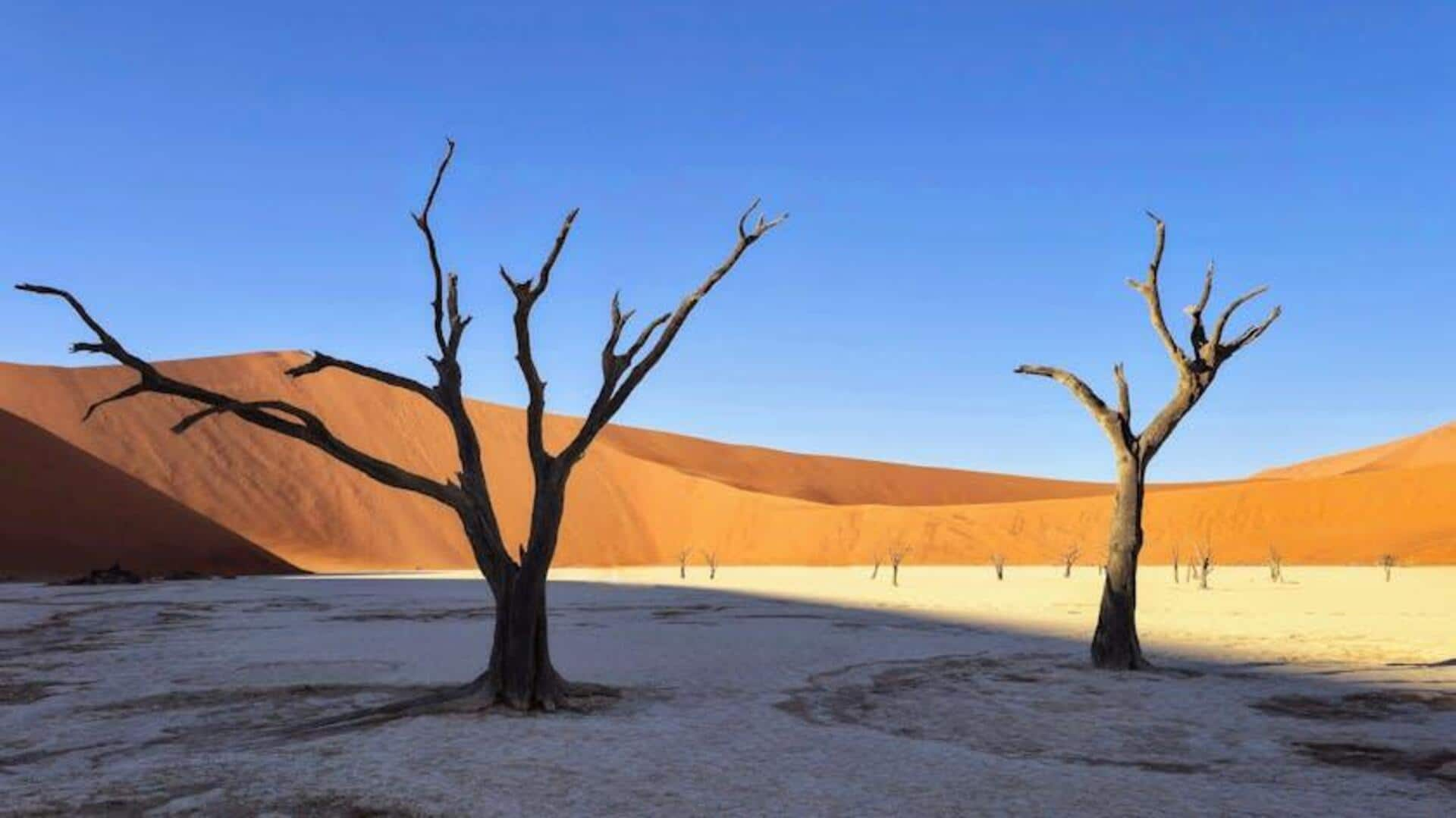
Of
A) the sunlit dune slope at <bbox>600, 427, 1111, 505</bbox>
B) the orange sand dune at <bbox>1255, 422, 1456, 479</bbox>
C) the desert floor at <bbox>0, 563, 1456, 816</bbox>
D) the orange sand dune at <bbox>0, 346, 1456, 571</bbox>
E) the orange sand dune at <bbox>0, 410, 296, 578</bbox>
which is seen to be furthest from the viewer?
the orange sand dune at <bbox>1255, 422, 1456, 479</bbox>

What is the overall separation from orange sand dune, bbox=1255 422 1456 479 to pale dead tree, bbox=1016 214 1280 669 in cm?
13938

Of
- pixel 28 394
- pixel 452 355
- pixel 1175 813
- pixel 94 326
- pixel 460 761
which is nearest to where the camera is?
pixel 1175 813

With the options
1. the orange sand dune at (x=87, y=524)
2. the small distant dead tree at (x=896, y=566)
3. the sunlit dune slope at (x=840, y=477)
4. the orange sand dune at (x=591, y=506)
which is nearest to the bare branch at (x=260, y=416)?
the small distant dead tree at (x=896, y=566)

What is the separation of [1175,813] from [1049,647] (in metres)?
11.2

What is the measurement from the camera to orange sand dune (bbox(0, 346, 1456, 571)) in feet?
227

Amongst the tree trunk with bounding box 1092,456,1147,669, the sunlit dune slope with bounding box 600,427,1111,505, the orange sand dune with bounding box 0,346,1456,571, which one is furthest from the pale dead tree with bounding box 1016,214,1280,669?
the sunlit dune slope with bounding box 600,427,1111,505

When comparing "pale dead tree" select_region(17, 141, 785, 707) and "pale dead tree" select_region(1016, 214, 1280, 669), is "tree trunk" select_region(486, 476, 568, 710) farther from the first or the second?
"pale dead tree" select_region(1016, 214, 1280, 669)

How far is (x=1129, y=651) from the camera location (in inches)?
558

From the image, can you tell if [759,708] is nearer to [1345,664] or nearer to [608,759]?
[608,759]

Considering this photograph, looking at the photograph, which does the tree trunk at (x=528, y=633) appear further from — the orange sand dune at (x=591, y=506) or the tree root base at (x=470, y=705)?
the orange sand dune at (x=591, y=506)

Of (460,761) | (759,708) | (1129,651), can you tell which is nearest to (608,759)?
(460,761)

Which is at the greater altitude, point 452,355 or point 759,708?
point 452,355

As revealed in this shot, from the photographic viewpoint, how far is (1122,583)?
14422mm

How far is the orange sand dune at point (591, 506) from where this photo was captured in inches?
2721
